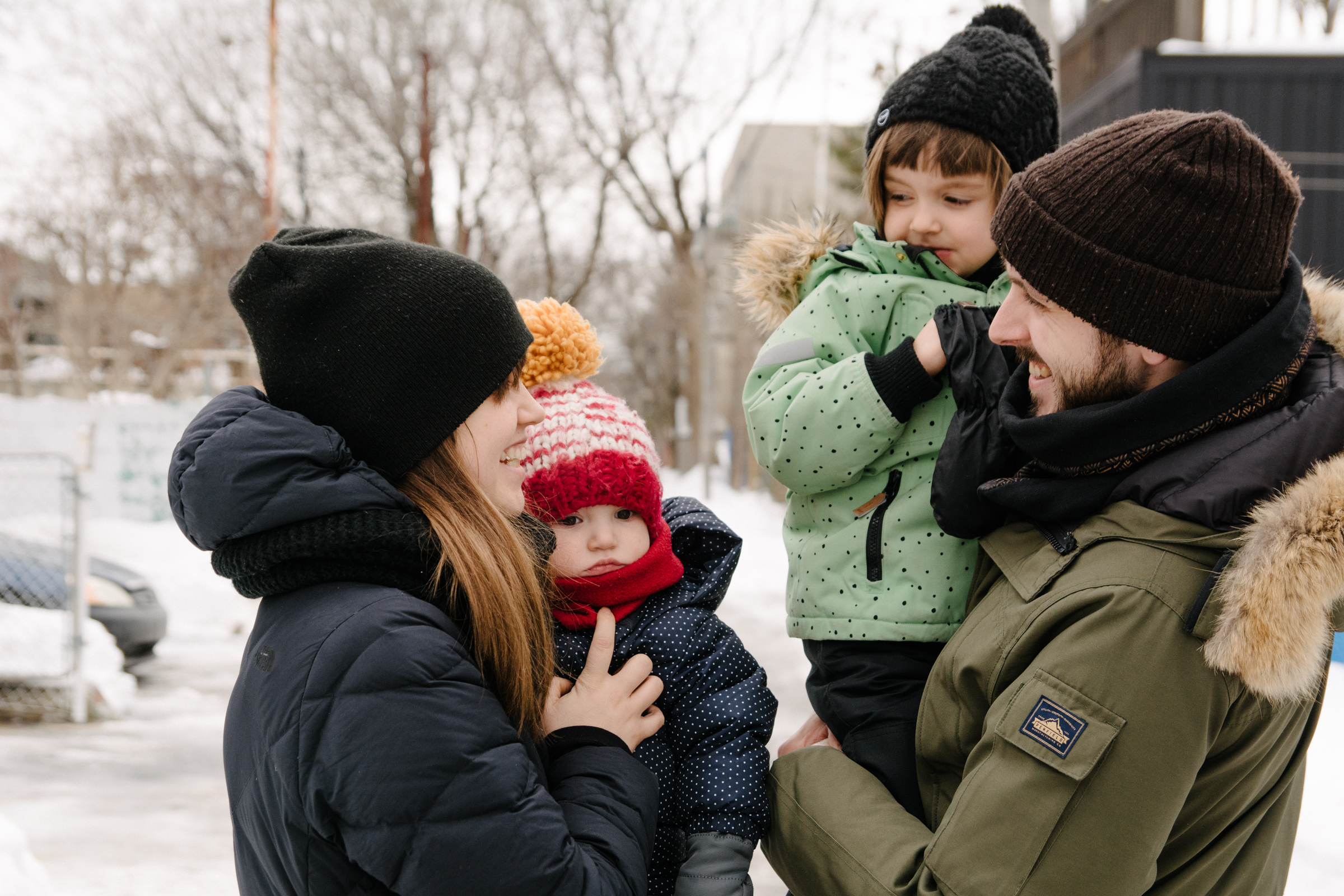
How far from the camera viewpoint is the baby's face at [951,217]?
7.27 feet

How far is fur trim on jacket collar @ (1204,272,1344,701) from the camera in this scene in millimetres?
1334

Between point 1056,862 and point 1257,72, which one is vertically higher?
point 1257,72

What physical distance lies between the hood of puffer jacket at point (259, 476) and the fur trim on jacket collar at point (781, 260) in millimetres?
1235

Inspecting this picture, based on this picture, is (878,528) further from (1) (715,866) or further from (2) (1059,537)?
(1) (715,866)

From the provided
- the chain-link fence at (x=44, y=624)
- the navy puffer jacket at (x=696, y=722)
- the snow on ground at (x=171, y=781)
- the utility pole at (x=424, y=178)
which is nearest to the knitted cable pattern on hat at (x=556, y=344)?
the navy puffer jacket at (x=696, y=722)

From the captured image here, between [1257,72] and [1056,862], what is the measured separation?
9709 mm

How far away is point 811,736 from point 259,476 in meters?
Result: 1.36

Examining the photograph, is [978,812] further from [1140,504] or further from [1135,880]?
[1140,504]

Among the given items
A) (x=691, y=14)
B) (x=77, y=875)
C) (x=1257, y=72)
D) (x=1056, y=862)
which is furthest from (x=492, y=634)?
(x=691, y=14)

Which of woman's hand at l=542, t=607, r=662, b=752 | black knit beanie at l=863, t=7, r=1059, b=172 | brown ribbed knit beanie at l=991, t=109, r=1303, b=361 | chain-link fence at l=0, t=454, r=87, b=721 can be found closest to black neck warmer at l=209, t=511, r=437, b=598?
woman's hand at l=542, t=607, r=662, b=752

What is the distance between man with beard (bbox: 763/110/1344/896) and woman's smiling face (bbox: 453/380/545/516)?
82 cm

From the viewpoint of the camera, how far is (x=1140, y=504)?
1513 millimetres

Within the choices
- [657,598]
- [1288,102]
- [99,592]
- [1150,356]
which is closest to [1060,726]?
[1150,356]

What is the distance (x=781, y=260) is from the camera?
2.39 metres
